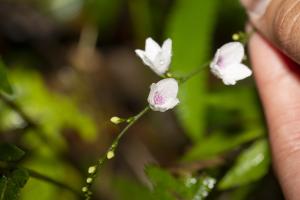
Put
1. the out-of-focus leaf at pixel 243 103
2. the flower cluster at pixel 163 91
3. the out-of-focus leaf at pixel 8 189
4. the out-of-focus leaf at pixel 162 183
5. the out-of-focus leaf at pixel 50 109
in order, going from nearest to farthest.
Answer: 1. the out-of-focus leaf at pixel 8 189
2. the flower cluster at pixel 163 91
3. the out-of-focus leaf at pixel 162 183
4. the out-of-focus leaf at pixel 243 103
5. the out-of-focus leaf at pixel 50 109

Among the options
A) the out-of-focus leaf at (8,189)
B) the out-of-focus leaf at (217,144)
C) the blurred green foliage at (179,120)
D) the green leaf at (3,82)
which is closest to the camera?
the out-of-focus leaf at (8,189)

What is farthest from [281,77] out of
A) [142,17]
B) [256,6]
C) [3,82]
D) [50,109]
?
[50,109]

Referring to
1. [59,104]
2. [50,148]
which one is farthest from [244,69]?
[59,104]

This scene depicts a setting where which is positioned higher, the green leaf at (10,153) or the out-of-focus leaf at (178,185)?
the green leaf at (10,153)

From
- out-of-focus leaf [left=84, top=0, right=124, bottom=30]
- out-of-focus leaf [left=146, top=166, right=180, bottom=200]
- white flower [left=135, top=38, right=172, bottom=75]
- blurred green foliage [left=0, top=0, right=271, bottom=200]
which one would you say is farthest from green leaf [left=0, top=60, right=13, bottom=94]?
out-of-focus leaf [left=84, top=0, right=124, bottom=30]

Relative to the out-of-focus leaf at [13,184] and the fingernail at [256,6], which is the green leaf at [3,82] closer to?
the out-of-focus leaf at [13,184]

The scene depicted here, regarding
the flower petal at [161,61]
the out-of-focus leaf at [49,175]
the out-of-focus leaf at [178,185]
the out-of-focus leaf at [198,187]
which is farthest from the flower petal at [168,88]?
the out-of-focus leaf at [49,175]

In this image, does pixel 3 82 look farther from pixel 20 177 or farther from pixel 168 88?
pixel 168 88

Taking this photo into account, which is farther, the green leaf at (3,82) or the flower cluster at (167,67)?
the green leaf at (3,82)

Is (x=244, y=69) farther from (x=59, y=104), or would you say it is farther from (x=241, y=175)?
(x=59, y=104)
